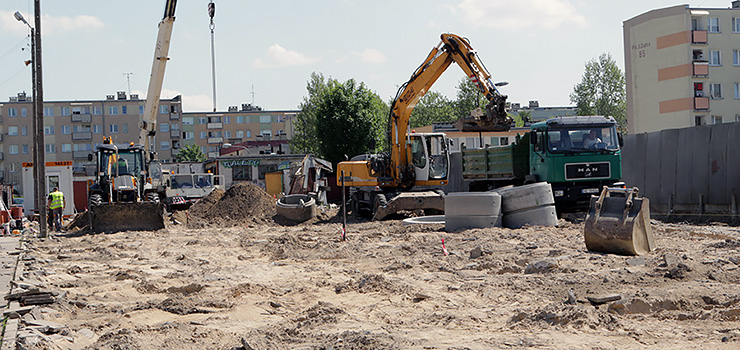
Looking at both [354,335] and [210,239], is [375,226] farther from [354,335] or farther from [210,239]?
[354,335]

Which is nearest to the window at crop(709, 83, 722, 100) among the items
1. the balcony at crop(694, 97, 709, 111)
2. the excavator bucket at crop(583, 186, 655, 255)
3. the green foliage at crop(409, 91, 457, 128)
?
the balcony at crop(694, 97, 709, 111)

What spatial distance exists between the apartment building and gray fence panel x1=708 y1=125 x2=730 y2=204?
127 feet

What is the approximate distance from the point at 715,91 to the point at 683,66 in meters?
3.70

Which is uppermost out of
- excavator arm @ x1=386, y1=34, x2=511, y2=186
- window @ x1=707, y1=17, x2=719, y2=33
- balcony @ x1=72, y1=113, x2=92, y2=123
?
window @ x1=707, y1=17, x2=719, y2=33

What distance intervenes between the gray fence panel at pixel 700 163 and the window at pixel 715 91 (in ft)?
134

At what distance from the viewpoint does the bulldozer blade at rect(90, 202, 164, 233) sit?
22438mm

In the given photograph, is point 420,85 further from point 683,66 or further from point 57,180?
point 683,66

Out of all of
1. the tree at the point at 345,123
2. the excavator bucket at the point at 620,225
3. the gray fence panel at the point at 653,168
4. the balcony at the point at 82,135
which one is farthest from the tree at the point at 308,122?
the excavator bucket at the point at 620,225

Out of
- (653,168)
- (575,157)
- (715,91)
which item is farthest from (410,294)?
(715,91)

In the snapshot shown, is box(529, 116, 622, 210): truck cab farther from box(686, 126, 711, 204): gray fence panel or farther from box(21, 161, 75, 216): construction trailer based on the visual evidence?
box(21, 161, 75, 216): construction trailer

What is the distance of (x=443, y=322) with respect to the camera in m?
7.44

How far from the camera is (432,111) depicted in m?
93.0

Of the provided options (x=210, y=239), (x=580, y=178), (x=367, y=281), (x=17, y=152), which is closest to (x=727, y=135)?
(x=580, y=178)

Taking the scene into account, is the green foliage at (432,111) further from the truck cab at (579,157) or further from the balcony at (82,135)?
the truck cab at (579,157)
